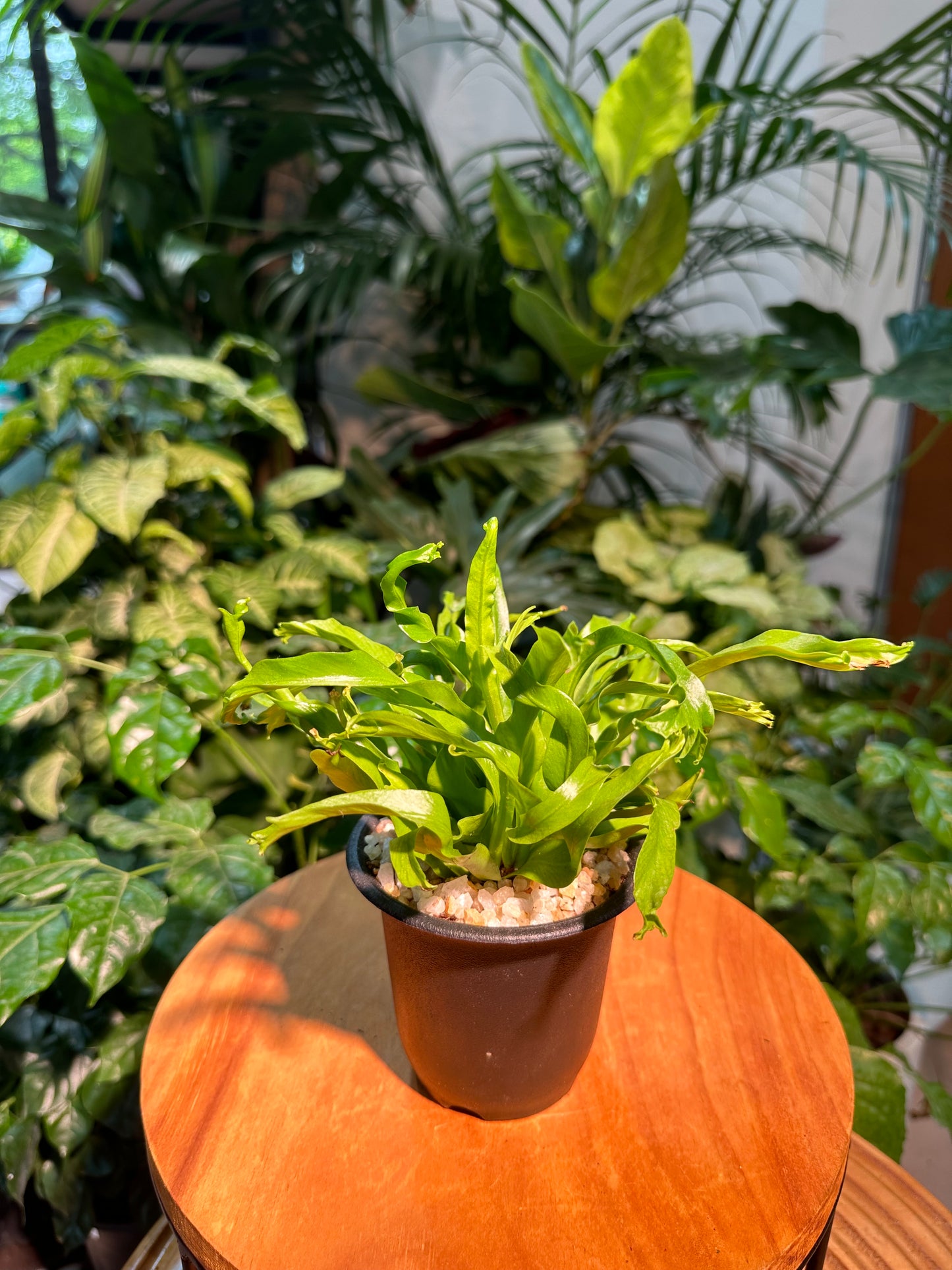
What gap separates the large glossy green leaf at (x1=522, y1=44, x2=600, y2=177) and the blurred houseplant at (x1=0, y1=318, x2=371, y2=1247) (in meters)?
0.68

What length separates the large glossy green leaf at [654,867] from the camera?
0.50 meters

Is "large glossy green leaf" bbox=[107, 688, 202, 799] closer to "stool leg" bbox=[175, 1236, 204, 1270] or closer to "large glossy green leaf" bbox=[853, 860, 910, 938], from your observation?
"stool leg" bbox=[175, 1236, 204, 1270]

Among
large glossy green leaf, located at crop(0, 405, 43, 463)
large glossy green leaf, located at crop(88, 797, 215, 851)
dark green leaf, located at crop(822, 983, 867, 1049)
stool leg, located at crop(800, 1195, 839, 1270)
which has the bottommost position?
dark green leaf, located at crop(822, 983, 867, 1049)

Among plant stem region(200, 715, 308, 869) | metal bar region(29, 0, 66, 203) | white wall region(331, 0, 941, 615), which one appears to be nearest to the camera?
plant stem region(200, 715, 308, 869)

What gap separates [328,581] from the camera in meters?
1.48

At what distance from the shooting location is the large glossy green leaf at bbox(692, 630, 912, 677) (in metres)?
0.54

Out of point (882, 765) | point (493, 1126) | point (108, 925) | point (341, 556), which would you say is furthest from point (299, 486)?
point (493, 1126)

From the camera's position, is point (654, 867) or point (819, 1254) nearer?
point (654, 867)

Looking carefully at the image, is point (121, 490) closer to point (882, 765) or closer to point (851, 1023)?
point (882, 765)

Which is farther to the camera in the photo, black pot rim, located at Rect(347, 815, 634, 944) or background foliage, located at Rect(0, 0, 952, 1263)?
background foliage, located at Rect(0, 0, 952, 1263)

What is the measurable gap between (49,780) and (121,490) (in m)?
0.42

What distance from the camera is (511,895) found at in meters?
0.60

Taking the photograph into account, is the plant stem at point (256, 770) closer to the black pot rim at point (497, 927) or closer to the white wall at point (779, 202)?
the black pot rim at point (497, 927)

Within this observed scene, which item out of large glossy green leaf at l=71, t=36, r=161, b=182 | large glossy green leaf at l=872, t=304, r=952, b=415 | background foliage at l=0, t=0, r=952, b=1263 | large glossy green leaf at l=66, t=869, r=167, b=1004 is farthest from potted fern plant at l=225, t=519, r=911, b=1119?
large glossy green leaf at l=71, t=36, r=161, b=182
